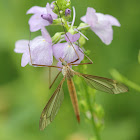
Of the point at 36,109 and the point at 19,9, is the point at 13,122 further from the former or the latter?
the point at 19,9

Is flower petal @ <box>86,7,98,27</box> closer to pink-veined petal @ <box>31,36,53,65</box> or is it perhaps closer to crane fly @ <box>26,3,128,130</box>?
crane fly @ <box>26,3,128,130</box>

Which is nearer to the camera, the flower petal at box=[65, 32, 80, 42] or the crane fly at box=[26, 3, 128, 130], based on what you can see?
the flower petal at box=[65, 32, 80, 42]

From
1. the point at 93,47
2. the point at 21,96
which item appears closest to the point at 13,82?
the point at 21,96

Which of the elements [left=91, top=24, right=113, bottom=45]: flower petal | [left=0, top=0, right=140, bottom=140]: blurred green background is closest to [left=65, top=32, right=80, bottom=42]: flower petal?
[left=91, top=24, right=113, bottom=45]: flower petal

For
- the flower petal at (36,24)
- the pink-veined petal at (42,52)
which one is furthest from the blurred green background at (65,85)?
the flower petal at (36,24)

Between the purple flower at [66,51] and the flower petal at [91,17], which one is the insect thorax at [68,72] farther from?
the flower petal at [91,17]

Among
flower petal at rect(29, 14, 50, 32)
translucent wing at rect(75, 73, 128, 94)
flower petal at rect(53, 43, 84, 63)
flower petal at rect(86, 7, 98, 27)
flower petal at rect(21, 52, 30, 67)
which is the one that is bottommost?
translucent wing at rect(75, 73, 128, 94)

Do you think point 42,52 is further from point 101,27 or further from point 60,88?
point 101,27
